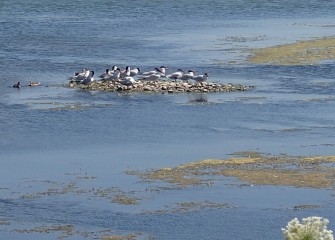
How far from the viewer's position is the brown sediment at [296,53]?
47062 mm

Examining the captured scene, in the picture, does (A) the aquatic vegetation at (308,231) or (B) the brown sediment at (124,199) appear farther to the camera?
(B) the brown sediment at (124,199)

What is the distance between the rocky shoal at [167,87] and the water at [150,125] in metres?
0.81

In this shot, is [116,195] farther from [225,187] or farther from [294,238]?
[294,238]

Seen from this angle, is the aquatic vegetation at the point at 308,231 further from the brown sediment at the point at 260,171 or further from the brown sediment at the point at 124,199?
the brown sediment at the point at 260,171

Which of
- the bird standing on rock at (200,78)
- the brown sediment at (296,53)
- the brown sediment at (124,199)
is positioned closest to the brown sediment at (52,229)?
the brown sediment at (124,199)

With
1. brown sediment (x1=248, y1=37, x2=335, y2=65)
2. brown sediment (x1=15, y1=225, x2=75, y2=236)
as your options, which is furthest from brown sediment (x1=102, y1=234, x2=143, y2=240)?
brown sediment (x1=248, y1=37, x2=335, y2=65)

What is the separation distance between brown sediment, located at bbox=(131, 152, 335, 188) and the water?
0.62m

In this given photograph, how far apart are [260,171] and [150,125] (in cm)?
696

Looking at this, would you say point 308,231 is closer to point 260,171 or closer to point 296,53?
point 260,171

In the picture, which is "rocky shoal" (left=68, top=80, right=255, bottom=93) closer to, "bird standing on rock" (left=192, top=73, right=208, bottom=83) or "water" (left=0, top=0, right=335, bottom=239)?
"bird standing on rock" (left=192, top=73, right=208, bottom=83)

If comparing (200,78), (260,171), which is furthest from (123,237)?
(200,78)

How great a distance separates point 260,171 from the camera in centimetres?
2667

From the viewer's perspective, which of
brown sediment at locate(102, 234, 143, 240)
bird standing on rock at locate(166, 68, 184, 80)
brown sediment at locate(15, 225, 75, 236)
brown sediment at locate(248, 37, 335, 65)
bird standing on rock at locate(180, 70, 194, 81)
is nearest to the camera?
brown sediment at locate(102, 234, 143, 240)

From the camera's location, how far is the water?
2259 cm
